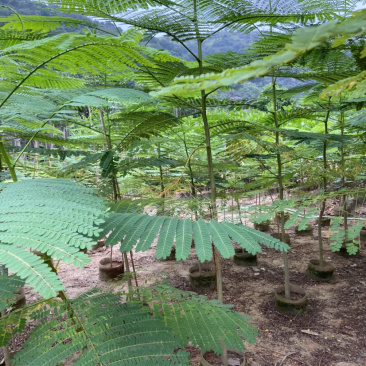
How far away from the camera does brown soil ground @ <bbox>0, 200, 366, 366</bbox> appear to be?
8.59ft

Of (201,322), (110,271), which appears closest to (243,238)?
(201,322)

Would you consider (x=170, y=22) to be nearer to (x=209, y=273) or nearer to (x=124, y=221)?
(x=124, y=221)

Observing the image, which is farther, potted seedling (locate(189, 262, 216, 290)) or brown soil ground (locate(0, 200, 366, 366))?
potted seedling (locate(189, 262, 216, 290))

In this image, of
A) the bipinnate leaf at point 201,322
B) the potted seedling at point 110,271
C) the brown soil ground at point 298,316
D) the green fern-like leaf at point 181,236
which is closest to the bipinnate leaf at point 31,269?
the green fern-like leaf at point 181,236

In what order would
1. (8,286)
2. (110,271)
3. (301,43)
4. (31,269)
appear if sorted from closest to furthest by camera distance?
(301,43) < (31,269) < (8,286) < (110,271)

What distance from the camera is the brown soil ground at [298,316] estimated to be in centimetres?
262

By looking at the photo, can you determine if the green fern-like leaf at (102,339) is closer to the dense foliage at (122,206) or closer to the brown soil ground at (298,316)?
the dense foliage at (122,206)

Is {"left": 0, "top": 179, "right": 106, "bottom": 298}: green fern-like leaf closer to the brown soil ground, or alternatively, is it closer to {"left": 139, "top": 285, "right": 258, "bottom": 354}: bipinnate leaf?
{"left": 139, "top": 285, "right": 258, "bottom": 354}: bipinnate leaf

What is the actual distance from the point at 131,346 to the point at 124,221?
0.52 meters

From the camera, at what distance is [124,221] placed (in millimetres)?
1277

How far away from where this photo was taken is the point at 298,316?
3.26 meters

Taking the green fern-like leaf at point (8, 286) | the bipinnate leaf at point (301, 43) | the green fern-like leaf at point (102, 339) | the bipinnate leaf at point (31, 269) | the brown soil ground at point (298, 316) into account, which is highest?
the bipinnate leaf at point (301, 43)

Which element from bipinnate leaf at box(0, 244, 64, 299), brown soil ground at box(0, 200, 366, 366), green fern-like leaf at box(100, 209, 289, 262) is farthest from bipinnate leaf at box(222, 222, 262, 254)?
brown soil ground at box(0, 200, 366, 366)

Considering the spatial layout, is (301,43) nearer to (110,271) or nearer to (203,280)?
(203,280)
